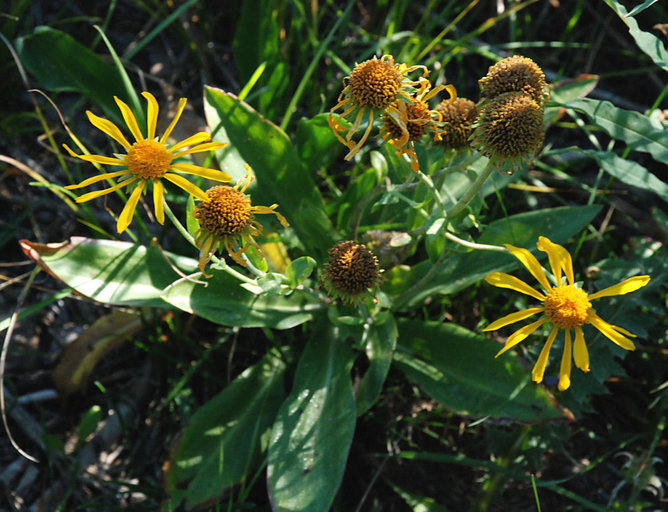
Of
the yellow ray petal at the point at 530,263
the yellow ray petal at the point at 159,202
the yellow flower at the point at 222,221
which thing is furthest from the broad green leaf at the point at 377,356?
the yellow ray petal at the point at 159,202

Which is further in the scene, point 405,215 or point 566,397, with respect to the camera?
point 405,215

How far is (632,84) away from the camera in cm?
365

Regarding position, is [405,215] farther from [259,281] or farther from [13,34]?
[13,34]

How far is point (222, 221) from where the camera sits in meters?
2.01

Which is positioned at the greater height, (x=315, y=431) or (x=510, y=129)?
(x=510, y=129)

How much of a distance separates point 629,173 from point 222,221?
1528mm

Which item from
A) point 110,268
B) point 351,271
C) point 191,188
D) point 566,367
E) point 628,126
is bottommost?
point 566,367

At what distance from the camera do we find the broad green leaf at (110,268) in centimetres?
228

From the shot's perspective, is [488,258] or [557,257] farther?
[488,258]

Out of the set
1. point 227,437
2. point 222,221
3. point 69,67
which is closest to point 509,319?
point 222,221

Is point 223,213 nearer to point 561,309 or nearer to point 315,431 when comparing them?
point 315,431

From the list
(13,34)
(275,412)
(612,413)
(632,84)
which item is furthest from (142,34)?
(612,413)

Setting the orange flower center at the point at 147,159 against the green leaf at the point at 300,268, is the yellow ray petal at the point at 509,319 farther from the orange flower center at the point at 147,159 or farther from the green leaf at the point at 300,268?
the orange flower center at the point at 147,159

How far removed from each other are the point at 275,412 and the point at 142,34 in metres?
2.25
